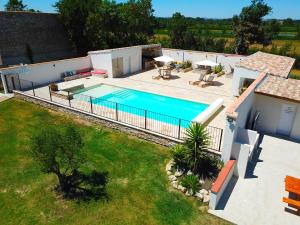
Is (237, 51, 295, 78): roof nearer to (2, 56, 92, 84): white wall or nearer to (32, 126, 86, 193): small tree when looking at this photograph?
(32, 126, 86, 193): small tree

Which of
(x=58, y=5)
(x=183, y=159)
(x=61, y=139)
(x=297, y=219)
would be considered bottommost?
(x=297, y=219)

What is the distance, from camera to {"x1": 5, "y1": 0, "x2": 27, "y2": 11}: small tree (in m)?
56.3

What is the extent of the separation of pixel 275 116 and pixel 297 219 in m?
7.50

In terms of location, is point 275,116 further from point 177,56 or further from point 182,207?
point 177,56

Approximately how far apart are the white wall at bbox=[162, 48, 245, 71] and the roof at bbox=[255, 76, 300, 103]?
12320 mm

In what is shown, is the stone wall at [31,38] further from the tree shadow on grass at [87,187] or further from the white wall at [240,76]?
the white wall at [240,76]

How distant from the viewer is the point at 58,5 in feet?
110

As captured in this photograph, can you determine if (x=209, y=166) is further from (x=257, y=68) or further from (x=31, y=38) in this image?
(x=31, y=38)

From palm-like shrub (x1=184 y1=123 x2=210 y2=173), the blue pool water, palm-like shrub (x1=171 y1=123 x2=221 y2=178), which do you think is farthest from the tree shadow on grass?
the blue pool water

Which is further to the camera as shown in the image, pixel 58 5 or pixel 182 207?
pixel 58 5

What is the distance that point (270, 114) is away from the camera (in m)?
15.6

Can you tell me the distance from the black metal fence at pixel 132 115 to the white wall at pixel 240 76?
672 cm

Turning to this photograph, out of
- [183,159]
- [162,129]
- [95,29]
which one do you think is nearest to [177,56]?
[95,29]

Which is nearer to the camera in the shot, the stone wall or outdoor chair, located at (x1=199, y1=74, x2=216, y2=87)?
outdoor chair, located at (x1=199, y1=74, x2=216, y2=87)
